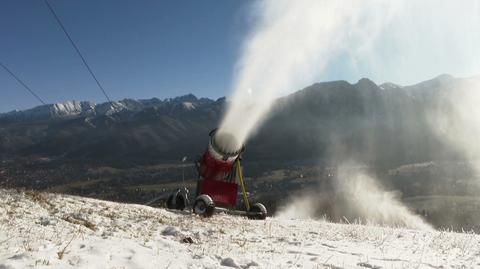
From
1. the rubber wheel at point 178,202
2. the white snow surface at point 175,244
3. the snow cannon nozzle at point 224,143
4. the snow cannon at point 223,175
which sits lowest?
the white snow surface at point 175,244

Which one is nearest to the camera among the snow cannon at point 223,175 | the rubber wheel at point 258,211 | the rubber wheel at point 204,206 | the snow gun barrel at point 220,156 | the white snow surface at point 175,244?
the white snow surface at point 175,244

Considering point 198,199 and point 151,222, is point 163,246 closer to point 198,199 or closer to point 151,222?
point 151,222

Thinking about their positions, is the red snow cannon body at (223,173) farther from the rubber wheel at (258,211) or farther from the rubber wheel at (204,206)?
the rubber wheel at (204,206)

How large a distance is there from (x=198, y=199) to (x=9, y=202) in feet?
31.3

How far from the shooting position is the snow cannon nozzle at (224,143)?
26875mm

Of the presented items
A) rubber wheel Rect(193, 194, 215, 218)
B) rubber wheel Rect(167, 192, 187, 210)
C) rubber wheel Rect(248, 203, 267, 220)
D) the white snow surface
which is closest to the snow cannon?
rubber wheel Rect(248, 203, 267, 220)

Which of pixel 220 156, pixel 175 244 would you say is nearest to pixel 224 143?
pixel 220 156

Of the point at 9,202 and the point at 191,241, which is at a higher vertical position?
the point at 9,202

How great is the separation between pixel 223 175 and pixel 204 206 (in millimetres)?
3983

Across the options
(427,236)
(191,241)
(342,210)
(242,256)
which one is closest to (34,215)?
(191,241)

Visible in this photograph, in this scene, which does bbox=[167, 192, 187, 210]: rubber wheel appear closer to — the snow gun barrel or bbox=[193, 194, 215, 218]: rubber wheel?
the snow gun barrel

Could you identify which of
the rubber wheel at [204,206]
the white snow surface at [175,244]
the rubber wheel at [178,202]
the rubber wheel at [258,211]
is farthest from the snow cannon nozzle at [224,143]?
the white snow surface at [175,244]

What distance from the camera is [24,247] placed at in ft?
34.4

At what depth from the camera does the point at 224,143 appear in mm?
26953
